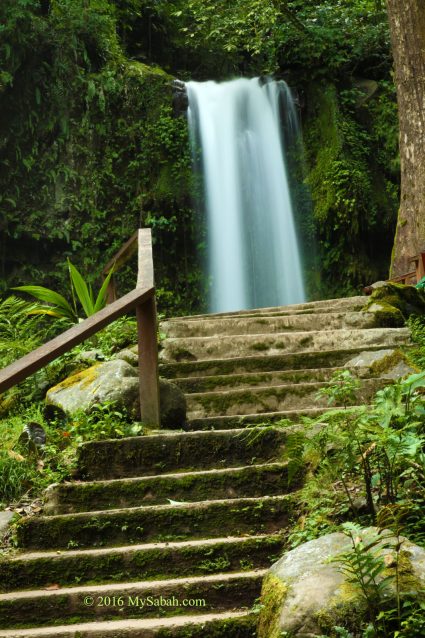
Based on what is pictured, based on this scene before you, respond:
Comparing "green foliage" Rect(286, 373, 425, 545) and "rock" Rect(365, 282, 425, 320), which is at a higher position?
"rock" Rect(365, 282, 425, 320)

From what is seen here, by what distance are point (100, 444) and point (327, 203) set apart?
9.79 m

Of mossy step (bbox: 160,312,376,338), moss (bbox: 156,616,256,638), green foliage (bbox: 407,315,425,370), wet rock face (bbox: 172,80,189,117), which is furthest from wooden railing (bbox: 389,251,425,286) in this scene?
wet rock face (bbox: 172,80,189,117)

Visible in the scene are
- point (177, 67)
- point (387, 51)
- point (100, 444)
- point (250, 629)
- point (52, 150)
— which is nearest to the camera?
point (250, 629)

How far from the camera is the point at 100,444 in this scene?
4098 mm

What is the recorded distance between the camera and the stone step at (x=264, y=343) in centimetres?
592

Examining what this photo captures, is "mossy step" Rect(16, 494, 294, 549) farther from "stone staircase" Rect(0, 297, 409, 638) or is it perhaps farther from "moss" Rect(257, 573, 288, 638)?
"moss" Rect(257, 573, 288, 638)

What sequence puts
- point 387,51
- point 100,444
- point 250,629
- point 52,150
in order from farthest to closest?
1. point 387,51
2. point 52,150
3. point 100,444
4. point 250,629

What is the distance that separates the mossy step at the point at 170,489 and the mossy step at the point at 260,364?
1.75m

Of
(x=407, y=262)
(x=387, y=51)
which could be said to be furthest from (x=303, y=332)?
(x=387, y=51)

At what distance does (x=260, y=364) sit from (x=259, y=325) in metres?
0.91

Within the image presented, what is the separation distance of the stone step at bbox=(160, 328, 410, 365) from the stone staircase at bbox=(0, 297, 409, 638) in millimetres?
867

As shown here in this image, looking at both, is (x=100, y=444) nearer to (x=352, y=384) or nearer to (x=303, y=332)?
(x=352, y=384)

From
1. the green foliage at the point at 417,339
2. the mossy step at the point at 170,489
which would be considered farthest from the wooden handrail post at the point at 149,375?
the green foliage at the point at 417,339

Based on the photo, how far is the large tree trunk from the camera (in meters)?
8.73
